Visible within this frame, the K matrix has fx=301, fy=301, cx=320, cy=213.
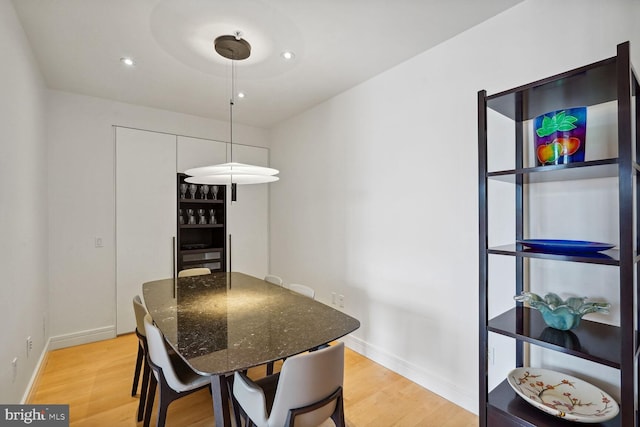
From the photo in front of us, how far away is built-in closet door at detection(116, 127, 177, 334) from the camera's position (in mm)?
3523

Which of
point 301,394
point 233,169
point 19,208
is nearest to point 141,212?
point 19,208

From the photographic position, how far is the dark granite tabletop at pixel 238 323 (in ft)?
4.53

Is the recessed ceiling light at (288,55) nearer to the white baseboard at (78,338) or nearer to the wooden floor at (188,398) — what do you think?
the wooden floor at (188,398)

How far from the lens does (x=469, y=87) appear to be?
2.15m

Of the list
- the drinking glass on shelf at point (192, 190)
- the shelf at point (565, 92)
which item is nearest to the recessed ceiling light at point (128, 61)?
the drinking glass on shelf at point (192, 190)

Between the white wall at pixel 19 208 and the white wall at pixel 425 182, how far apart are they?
256 centimetres

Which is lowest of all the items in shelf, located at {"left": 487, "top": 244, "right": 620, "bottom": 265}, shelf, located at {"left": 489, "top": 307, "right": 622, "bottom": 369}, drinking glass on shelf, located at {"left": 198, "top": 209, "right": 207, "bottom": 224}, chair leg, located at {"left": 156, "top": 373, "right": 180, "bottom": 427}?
chair leg, located at {"left": 156, "top": 373, "right": 180, "bottom": 427}

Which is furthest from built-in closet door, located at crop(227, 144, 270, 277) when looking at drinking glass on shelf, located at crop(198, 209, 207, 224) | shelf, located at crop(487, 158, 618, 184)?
shelf, located at crop(487, 158, 618, 184)

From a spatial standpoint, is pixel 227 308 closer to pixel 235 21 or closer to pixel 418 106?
pixel 235 21

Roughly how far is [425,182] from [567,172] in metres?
1.01

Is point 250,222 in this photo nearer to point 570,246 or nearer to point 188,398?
point 188,398

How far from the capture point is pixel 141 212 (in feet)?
11.9

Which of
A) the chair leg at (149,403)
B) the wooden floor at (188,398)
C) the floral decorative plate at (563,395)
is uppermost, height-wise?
the floral decorative plate at (563,395)

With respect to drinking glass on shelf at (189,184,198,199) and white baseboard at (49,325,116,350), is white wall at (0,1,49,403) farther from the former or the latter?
drinking glass on shelf at (189,184,198,199)
